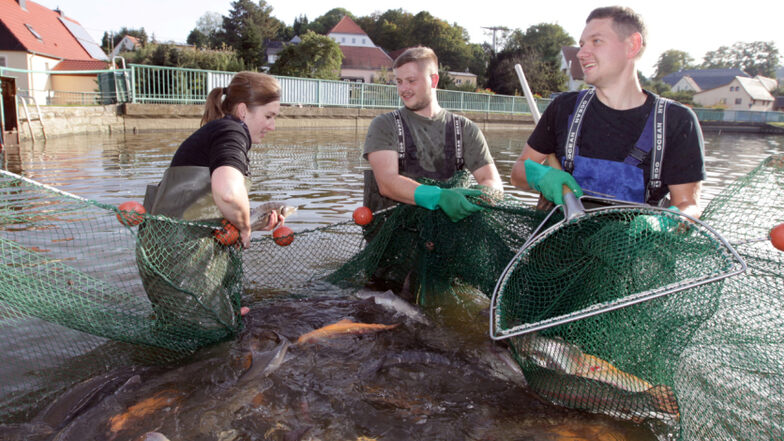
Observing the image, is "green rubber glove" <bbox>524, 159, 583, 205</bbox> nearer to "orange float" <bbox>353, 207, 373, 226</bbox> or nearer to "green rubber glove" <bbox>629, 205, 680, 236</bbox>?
"green rubber glove" <bbox>629, 205, 680, 236</bbox>

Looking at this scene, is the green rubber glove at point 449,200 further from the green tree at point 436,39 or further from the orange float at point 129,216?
the green tree at point 436,39

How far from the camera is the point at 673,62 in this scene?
454ft

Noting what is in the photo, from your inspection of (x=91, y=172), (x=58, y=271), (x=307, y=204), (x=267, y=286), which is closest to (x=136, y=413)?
(x=58, y=271)

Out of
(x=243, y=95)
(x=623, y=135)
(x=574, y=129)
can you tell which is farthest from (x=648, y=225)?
(x=243, y=95)

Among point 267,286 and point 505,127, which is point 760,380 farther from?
point 505,127

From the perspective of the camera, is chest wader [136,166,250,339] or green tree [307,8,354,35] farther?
green tree [307,8,354,35]

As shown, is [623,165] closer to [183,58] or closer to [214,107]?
[214,107]

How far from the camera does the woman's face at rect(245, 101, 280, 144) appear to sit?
3713mm

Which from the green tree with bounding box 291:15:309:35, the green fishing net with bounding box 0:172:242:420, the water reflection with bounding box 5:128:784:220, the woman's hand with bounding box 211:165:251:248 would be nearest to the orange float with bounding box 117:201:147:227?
the green fishing net with bounding box 0:172:242:420

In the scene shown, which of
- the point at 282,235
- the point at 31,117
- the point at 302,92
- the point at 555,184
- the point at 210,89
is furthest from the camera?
the point at 302,92

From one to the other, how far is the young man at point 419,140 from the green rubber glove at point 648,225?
1.85 metres

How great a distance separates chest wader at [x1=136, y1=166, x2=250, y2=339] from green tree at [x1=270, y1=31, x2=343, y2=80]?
3526 centimetres

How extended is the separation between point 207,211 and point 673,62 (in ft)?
524

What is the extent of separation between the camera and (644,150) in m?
3.38
